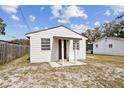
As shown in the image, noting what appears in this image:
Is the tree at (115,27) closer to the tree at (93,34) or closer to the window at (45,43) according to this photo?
the tree at (93,34)

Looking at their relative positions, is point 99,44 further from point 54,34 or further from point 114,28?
point 54,34

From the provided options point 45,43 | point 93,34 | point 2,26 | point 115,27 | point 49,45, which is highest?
point 115,27

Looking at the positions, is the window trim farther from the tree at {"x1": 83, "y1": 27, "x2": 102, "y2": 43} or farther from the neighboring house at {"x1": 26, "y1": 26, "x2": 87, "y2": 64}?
the tree at {"x1": 83, "y1": 27, "x2": 102, "y2": 43}

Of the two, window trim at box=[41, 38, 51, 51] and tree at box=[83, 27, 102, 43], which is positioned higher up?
tree at box=[83, 27, 102, 43]

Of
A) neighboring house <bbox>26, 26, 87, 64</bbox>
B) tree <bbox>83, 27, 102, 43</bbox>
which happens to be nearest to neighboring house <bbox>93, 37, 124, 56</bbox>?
neighboring house <bbox>26, 26, 87, 64</bbox>

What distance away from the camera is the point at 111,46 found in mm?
21375

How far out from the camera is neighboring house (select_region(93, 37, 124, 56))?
19.9 m

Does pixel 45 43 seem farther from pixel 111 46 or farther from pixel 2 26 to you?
pixel 111 46

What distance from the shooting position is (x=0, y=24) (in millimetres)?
17156

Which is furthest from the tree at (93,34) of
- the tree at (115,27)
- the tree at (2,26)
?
the tree at (2,26)

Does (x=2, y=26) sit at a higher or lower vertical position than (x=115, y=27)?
lower

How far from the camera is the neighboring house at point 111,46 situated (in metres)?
19.9

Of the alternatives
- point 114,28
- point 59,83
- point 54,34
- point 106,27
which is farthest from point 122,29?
point 59,83

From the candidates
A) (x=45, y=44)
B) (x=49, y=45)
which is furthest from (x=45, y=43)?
(x=49, y=45)
